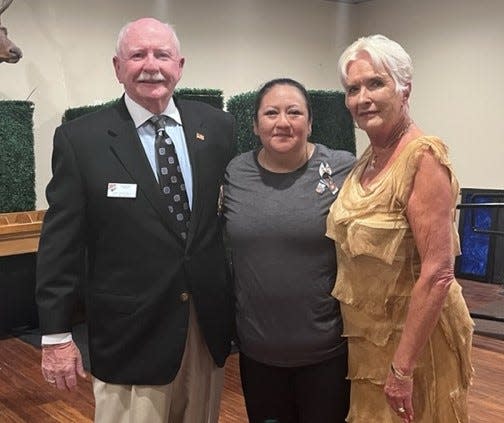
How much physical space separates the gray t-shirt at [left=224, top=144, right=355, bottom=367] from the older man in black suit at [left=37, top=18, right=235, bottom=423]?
0.39 feet

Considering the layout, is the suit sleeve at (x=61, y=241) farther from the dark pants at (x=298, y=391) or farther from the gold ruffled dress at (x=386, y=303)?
the gold ruffled dress at (x=386, y=303)

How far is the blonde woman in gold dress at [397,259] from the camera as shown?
1.59 meters

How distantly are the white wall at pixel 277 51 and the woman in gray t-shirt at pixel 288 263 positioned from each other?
3.49m

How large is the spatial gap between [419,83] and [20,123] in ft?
13.8

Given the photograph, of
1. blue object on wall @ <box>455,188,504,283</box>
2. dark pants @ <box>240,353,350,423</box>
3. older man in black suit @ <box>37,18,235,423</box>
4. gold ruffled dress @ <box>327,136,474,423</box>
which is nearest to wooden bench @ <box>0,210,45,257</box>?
older man in black suit @ <box>37,18,235,423</box>

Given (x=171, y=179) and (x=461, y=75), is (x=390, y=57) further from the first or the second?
(x=461, y=75)

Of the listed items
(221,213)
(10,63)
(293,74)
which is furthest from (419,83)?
(221,213)

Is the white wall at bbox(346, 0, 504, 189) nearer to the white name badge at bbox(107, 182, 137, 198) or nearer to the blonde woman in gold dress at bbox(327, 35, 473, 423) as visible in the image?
the blonde woman in gold dress at bbox(327, 35, 473, 423)

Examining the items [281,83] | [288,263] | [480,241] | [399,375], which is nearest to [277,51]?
[480,241]

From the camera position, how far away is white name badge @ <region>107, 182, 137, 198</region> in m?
1.78

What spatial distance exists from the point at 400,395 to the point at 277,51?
5.33 meters

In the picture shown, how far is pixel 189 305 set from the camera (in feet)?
6.17

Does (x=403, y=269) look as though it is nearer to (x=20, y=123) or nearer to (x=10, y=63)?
(x=20, y=123)

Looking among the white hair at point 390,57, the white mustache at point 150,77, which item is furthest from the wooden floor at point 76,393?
the white hair at point 390,57
